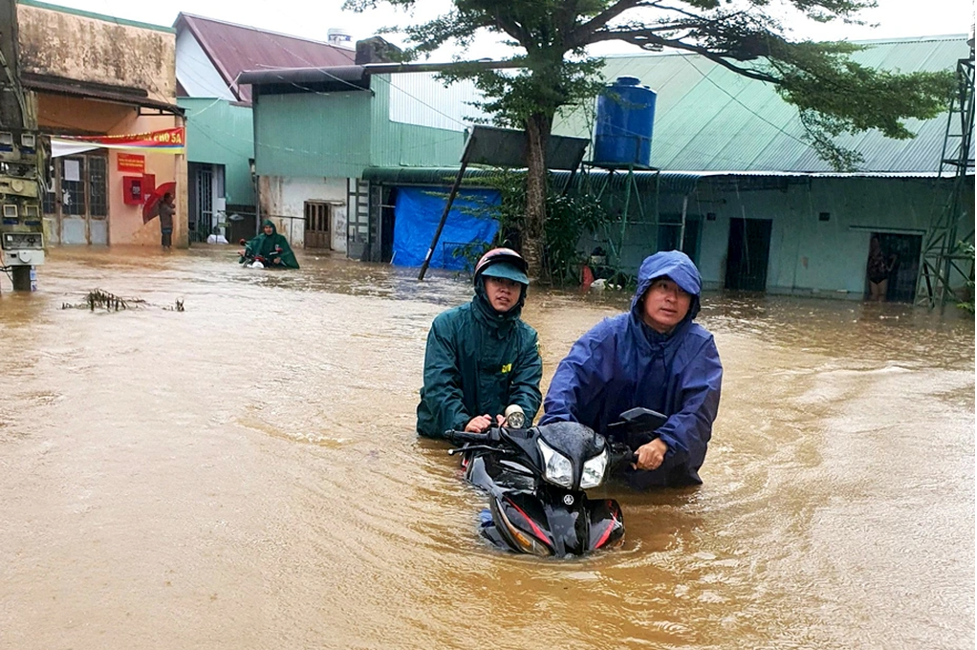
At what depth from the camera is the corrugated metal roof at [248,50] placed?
1206 inches

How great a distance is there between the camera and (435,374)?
4.73 meters

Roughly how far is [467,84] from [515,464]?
2344cm

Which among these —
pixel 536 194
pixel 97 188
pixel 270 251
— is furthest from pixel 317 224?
pixel 536 194

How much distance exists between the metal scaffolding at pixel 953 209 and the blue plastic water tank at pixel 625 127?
5.77 meters

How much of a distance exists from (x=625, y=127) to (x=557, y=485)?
1571 cm

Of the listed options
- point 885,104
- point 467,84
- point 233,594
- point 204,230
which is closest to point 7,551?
point 233,594

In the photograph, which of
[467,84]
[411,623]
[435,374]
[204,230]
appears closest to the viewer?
[411,623]

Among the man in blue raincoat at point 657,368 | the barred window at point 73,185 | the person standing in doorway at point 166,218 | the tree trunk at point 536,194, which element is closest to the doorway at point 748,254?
the tree trunk at point 536,194

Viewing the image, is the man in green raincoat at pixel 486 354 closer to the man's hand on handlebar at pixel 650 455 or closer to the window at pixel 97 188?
the man's hand on handlebar at pixel 650 455

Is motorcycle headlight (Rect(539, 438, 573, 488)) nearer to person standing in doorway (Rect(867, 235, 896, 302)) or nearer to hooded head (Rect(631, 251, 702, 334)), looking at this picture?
hooded head (Rect(631, 251, 702, 334))

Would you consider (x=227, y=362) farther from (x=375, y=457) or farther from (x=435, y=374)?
(x=435, y=374)

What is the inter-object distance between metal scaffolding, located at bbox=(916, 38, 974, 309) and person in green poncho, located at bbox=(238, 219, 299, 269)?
42.6 feet

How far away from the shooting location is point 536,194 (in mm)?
17594

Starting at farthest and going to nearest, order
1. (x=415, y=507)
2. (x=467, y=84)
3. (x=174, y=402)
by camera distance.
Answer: (x=467, y=84), (x=174, y=402), (x=415, y=507)
